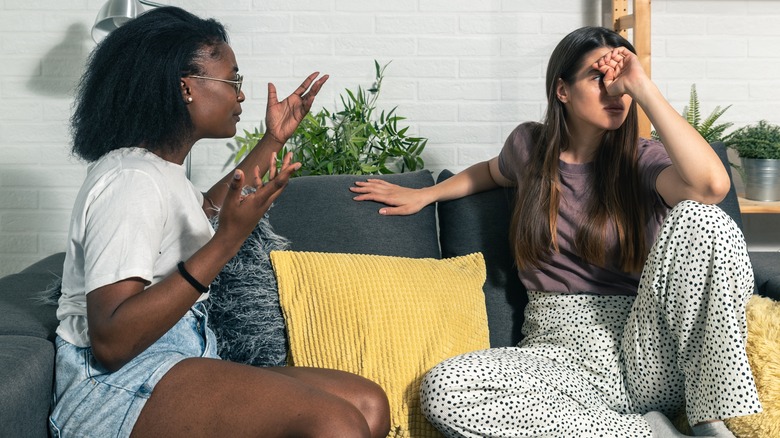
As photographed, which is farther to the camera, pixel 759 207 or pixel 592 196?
pixel 759 207

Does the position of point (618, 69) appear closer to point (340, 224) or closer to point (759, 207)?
point (340, 224)

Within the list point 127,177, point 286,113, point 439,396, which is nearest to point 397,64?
point 286,113

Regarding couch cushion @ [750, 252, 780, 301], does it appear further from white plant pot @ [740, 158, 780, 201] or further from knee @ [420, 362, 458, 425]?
knee @ [420, 362, 458, 425]

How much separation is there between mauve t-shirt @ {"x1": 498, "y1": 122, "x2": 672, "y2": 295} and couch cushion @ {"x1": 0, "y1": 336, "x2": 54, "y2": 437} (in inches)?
44.4

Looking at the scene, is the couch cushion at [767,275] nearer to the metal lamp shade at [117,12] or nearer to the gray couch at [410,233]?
the gray couch at [410,233]

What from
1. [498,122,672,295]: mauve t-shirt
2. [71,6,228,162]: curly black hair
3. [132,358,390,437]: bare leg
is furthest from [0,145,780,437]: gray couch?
[132,358,390,437]: bare leg

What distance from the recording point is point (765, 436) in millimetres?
1696

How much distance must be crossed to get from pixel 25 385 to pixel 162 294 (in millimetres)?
305

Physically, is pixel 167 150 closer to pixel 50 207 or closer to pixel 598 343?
pixel 598 343

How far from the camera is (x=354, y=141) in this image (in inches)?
106

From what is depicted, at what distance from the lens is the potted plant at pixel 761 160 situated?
8.70ft

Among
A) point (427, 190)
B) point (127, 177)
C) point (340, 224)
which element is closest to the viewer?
point (127, 177)

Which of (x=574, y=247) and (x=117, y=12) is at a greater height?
(x=117, y=12)

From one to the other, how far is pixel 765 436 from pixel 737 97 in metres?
1.57
